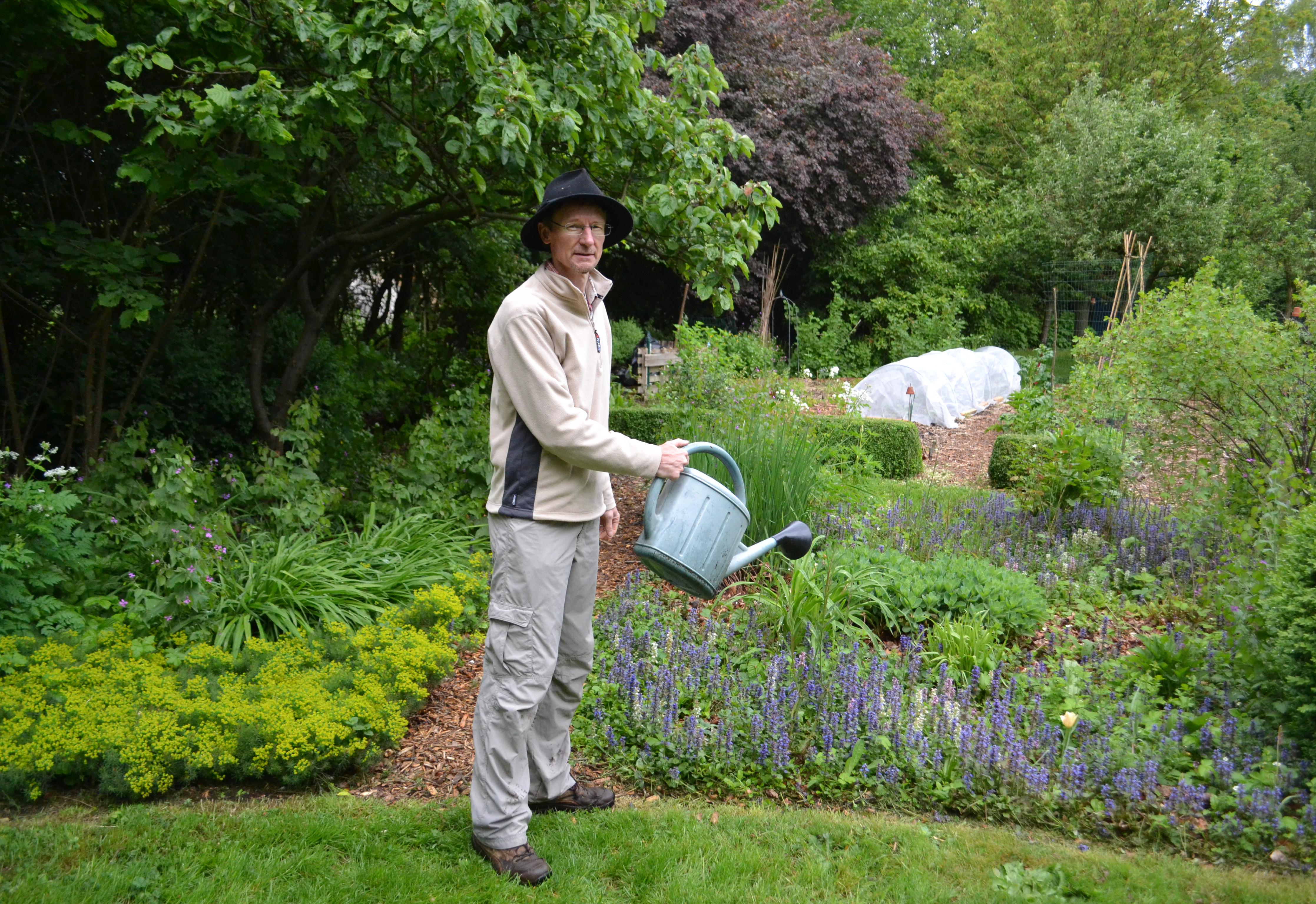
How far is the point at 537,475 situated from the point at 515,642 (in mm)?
438

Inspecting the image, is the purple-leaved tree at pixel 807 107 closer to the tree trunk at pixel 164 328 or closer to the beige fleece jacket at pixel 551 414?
the tree trunk at pixel 164 328

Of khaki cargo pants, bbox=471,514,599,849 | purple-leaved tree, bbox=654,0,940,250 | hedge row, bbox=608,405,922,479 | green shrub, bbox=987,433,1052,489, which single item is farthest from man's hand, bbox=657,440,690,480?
purple-leaved tree, bbox=654,0,940,250

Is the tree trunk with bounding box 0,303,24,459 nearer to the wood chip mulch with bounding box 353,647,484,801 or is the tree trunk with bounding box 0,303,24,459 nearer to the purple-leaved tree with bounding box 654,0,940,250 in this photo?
the wood chip mulch with bounding box 353,647,484,801

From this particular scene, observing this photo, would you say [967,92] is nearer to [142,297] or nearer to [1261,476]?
[1261,476]

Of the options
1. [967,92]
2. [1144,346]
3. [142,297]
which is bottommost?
[142,297]

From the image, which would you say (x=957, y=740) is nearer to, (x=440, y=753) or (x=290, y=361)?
(x=440, y=753)

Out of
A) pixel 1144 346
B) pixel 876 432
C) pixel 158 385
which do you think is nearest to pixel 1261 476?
pixel 1144 346

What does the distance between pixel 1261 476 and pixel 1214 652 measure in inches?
53.9

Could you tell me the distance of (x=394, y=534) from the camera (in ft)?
15.8

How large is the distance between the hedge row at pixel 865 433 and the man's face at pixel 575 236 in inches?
163

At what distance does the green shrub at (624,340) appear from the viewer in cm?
1207

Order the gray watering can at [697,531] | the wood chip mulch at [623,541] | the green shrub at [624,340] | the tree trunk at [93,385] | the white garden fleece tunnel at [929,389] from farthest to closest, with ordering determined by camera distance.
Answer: the green shrub at [624,340]
the white garden fleece tunnel at [929,389]
the wood chip mulch at [623,541]
the tree trunk at [93,385]
the gray watering can at [697,531]

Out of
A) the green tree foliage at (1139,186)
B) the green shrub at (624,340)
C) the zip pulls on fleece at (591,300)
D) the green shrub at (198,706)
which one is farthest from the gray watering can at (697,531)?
the green tree foliage at (1139,186)

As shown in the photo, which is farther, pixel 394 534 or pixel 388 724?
pixel 394 534
